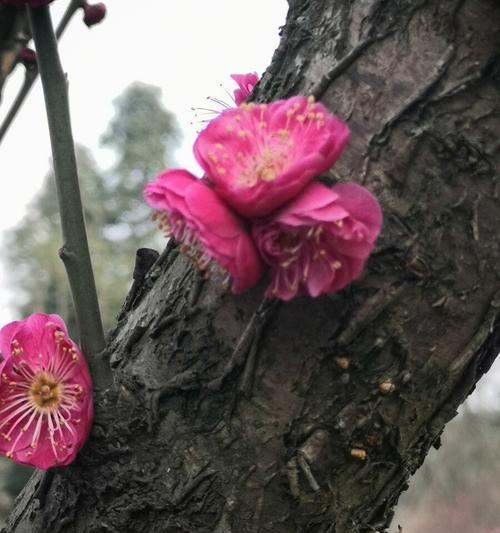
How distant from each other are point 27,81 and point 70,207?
15 cm

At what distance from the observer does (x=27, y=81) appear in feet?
2.66

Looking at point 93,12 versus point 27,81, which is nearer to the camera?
point 27,81

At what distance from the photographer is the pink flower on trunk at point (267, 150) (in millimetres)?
671

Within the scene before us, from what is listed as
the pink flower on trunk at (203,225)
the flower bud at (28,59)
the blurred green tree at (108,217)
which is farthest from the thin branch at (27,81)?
the blurred green tree at (108,217)

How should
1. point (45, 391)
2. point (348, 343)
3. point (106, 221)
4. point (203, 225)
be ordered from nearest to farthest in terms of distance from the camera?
point (203, 225), point (348, 343), point (45, 391), point (106, 221)

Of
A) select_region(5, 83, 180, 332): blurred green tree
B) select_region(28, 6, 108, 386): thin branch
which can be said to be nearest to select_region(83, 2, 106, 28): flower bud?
select_region(28, 6, 108, 386): thin branch

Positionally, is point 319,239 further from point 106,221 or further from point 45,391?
point 106,221

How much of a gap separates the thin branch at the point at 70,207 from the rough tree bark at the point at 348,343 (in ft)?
0.12

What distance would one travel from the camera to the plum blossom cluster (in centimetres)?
67

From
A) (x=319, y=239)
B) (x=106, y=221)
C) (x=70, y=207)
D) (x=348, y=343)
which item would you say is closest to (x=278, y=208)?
(x=319, y=239)

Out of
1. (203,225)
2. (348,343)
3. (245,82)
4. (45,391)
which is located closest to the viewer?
(203,225)

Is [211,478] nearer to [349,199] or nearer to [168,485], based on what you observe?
[168,485]

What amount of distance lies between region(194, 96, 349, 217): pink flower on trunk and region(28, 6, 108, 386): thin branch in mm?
182

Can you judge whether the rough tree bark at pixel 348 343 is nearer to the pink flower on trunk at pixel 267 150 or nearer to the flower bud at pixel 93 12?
the pink flower on trunk at pixel 267 150
